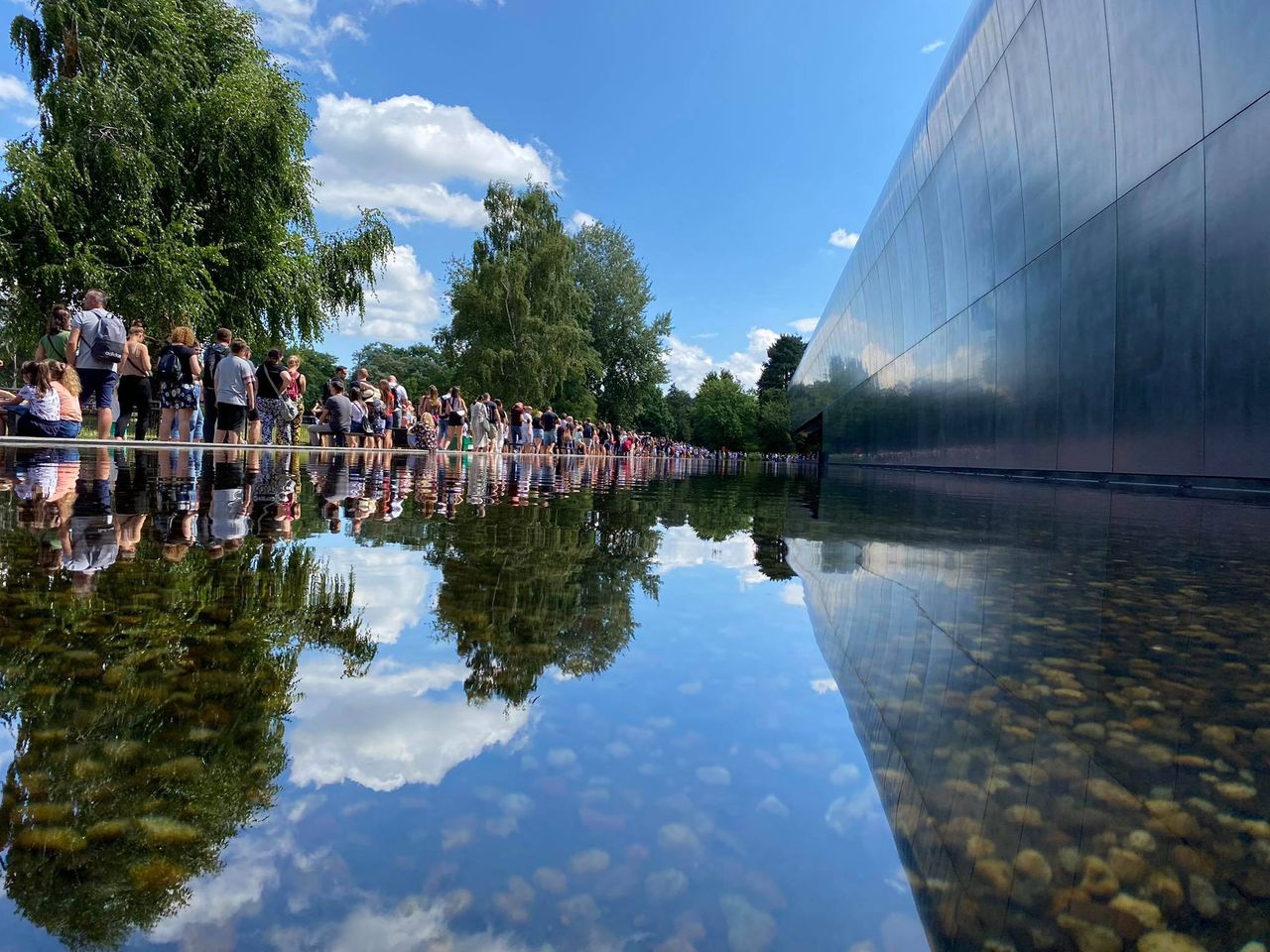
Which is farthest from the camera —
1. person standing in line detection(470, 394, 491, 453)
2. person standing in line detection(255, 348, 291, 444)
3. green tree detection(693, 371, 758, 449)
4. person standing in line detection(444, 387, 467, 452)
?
green tree detection(693, 371, 758, 449)

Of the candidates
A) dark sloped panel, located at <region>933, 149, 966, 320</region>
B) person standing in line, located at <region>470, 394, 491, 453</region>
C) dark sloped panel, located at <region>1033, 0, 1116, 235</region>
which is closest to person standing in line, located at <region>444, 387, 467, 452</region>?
person standing in line, located at <region>470, 394, 491, 453</region>

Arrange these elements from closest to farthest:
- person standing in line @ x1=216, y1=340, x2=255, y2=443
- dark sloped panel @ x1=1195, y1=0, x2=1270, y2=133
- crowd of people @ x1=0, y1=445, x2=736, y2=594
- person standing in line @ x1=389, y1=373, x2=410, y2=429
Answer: crowd of people @ x1=0, y1=445, x2=736, y2=594, dark sloped panel @ x1=1195, y1=0, x2=1270, y2=133, person standing in line @ x1=216, y1=340, x2=255, y2=443, person standing in line @ x1=389, y1=373, x2=410, y2=429

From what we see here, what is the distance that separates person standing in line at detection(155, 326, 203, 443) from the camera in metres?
10.7

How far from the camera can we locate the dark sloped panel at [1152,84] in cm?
767

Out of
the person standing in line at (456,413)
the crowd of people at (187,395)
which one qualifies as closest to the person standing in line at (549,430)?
the crowd of people at (187,395)

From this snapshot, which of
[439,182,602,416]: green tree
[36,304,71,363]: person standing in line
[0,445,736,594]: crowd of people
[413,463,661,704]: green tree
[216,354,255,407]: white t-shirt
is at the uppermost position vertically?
[439,182,602,416]: green tree

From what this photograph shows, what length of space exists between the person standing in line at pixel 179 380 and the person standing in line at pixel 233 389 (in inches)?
14.1

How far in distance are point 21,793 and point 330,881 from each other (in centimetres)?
42

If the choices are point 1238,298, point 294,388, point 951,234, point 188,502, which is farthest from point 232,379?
point 951,234

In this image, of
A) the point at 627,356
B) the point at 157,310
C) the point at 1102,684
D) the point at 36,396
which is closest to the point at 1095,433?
the point at 1102,684

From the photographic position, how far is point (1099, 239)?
970 centimetres

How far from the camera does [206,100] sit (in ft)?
54.1

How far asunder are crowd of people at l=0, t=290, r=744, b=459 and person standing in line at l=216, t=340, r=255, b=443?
16 millimetres

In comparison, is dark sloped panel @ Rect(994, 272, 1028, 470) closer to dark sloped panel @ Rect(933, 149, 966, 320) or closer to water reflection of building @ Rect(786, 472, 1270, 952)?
dark sloped panel @ Rect(933, 149, 966, 320)
